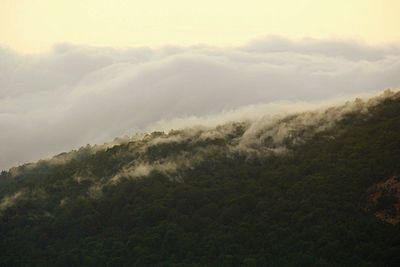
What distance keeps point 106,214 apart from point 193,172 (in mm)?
23900

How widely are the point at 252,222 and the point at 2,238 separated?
60959 millimetres

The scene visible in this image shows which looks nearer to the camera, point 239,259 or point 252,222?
point 239,259

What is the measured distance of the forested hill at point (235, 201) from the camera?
403 feet

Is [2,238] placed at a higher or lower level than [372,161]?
lower

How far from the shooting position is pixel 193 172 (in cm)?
17138

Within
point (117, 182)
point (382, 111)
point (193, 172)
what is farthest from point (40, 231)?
point (382, 111)

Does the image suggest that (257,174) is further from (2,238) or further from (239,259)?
(2,238)

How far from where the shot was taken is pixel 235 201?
14400cm

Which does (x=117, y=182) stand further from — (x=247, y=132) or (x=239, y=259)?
(x=239, y=259)

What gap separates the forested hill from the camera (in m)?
123

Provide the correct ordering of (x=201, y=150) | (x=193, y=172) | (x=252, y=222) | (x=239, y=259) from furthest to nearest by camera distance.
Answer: (x=201, y=150) < (x=193, y=172) < (x=252, y=222) < (x=239, y=259)

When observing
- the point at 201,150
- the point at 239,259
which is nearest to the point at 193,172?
the point at 201,150

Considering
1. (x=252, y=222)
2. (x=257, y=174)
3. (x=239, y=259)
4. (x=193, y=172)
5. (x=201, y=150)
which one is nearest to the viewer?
(x=239, y=259)

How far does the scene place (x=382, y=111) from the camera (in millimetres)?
165500
